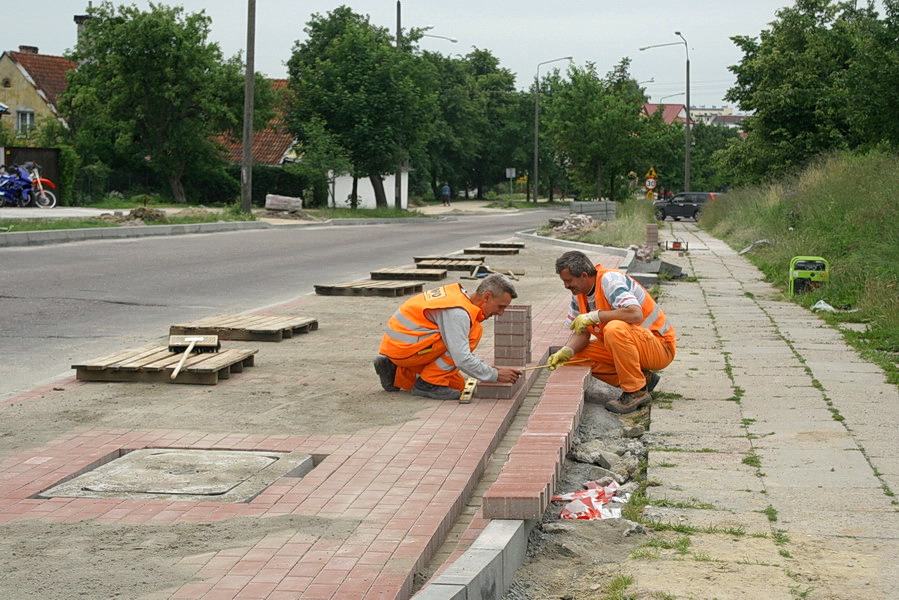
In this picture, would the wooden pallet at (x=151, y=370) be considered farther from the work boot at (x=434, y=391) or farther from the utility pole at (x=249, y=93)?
the utility pole at (x=249, y=93)

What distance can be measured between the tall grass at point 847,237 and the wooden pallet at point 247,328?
555 centimetres

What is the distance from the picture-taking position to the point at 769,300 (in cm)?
1669

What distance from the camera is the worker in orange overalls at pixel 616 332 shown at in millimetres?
8344

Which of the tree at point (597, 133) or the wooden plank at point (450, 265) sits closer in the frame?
the wooden plank at point (450, 265)

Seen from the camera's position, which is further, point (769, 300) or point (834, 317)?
point (769, 300)

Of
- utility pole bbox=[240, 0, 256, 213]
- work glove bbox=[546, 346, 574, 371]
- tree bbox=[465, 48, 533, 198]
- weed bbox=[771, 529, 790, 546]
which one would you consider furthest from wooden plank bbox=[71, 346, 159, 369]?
tree bbox=[465, 48, 533, 198]

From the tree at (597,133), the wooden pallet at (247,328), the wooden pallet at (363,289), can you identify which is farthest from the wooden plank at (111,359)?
the tree at (597,133)

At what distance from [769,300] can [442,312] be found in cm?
973

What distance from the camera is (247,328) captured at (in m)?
11.4

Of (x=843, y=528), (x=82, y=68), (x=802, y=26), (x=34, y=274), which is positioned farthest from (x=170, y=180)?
(x=843, y=528)

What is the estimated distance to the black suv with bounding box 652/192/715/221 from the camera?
57469mm

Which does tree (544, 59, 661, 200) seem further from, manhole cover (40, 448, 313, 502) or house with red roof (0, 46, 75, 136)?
manhole cover (40, 448, 313, 502)

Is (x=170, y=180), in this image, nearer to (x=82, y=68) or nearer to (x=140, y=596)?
(x=82, y=68)

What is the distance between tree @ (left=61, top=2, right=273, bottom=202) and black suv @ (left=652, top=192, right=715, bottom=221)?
19918 millimetres
